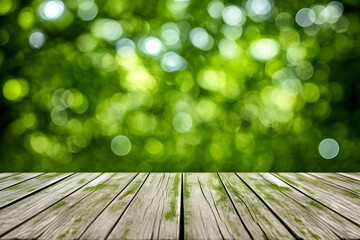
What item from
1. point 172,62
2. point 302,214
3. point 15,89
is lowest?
point 302,214

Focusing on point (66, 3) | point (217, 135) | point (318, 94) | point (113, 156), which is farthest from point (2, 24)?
point (318, 94)

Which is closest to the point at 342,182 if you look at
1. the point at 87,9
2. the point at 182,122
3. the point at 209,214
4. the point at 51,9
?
the point at 209,214

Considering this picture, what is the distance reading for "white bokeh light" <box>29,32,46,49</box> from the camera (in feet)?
10.3

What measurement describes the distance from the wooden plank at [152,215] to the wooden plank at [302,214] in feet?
1.25

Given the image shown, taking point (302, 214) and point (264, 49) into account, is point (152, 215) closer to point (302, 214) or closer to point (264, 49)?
point (302, 214)

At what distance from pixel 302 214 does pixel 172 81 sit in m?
1.88

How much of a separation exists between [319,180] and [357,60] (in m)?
1.50

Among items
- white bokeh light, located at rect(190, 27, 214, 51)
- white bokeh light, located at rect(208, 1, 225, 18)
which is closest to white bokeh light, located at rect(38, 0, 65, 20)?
white bokeh light, located at rect(190, 27, 214, 51)

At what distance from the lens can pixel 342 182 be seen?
2.10m

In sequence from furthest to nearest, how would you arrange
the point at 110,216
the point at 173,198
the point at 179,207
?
the point at 173,198, the point at 179,207, the point at 110,216

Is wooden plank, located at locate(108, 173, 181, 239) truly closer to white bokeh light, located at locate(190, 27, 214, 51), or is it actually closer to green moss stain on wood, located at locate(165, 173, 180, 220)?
green moss stain on wood, located at locate(165, 173, 180, 220)

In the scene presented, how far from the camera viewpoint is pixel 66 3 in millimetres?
3088

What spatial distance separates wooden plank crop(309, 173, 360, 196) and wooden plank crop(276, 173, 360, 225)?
4 centimetres

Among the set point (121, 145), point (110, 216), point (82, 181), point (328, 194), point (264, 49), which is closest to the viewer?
point (110, 216)
